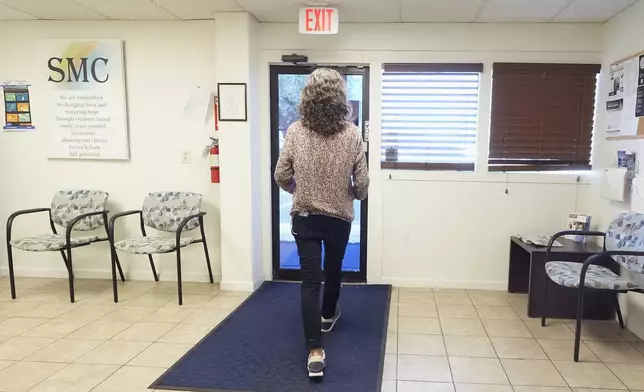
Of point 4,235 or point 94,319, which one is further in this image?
point 4,235

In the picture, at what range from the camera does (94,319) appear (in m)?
2.97

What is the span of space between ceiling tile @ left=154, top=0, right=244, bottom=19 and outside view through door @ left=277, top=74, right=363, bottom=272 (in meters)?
0.70

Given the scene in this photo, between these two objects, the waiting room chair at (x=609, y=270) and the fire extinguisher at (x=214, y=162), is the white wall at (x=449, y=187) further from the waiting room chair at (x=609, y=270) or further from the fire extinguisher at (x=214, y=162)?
the waiting room chair at (x=609, y=270)

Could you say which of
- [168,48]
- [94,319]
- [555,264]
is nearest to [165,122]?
[168,48]

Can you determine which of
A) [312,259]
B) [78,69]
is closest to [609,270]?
[312,259]

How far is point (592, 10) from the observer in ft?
9.95

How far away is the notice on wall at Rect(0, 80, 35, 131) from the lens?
3.74m

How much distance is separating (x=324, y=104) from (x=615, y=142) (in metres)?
2.26

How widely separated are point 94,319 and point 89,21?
7.81 ft

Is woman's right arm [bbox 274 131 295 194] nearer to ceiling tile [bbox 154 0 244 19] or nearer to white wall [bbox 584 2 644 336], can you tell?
ceiling tile [bbox 154 0 244 19]

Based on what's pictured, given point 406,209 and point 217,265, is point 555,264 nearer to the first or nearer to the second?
point 406,209

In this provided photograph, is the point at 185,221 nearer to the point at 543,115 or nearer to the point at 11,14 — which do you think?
the point at 11,14

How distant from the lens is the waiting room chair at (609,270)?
240 centimetres

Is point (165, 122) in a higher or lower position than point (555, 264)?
higher
